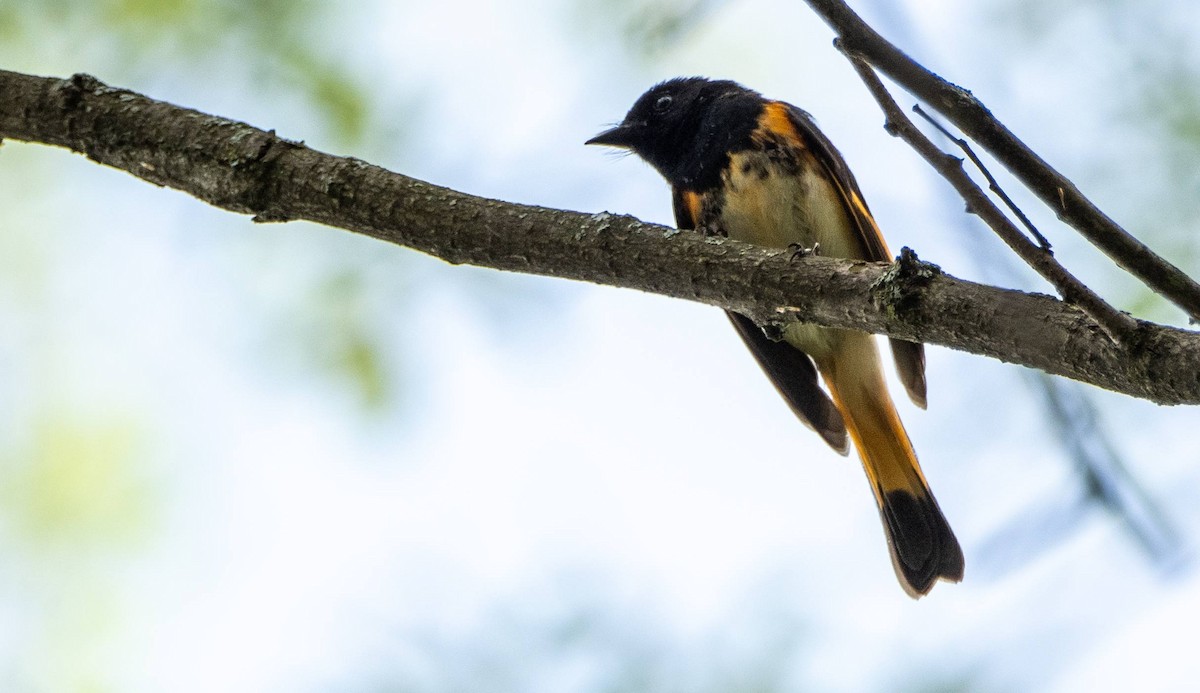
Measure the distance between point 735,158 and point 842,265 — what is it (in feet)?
6.20

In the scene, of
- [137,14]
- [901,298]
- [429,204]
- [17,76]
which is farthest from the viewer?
[137,14]

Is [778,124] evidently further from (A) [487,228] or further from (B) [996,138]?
(B) [996,138]

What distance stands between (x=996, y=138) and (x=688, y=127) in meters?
2.89

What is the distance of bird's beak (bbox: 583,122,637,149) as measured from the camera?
476 cm

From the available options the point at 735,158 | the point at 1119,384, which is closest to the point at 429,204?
the point at 1119,384

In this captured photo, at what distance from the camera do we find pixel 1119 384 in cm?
165

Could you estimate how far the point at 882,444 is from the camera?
13.4 ft

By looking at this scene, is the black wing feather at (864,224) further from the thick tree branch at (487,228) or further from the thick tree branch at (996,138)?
the thick tree branch at (996,138)

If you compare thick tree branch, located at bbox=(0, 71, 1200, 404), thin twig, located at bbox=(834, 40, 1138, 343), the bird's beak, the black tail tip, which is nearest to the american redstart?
the black tail tip

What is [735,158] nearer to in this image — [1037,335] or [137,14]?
[1037,335]

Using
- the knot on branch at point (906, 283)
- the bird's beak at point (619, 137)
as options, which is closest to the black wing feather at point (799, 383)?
the bird's beak at point (619, 137)

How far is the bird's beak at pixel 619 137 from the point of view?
4.76 metres

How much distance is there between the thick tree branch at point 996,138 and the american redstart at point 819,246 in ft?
6.42

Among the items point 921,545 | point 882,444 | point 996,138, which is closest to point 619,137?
point 882,444
